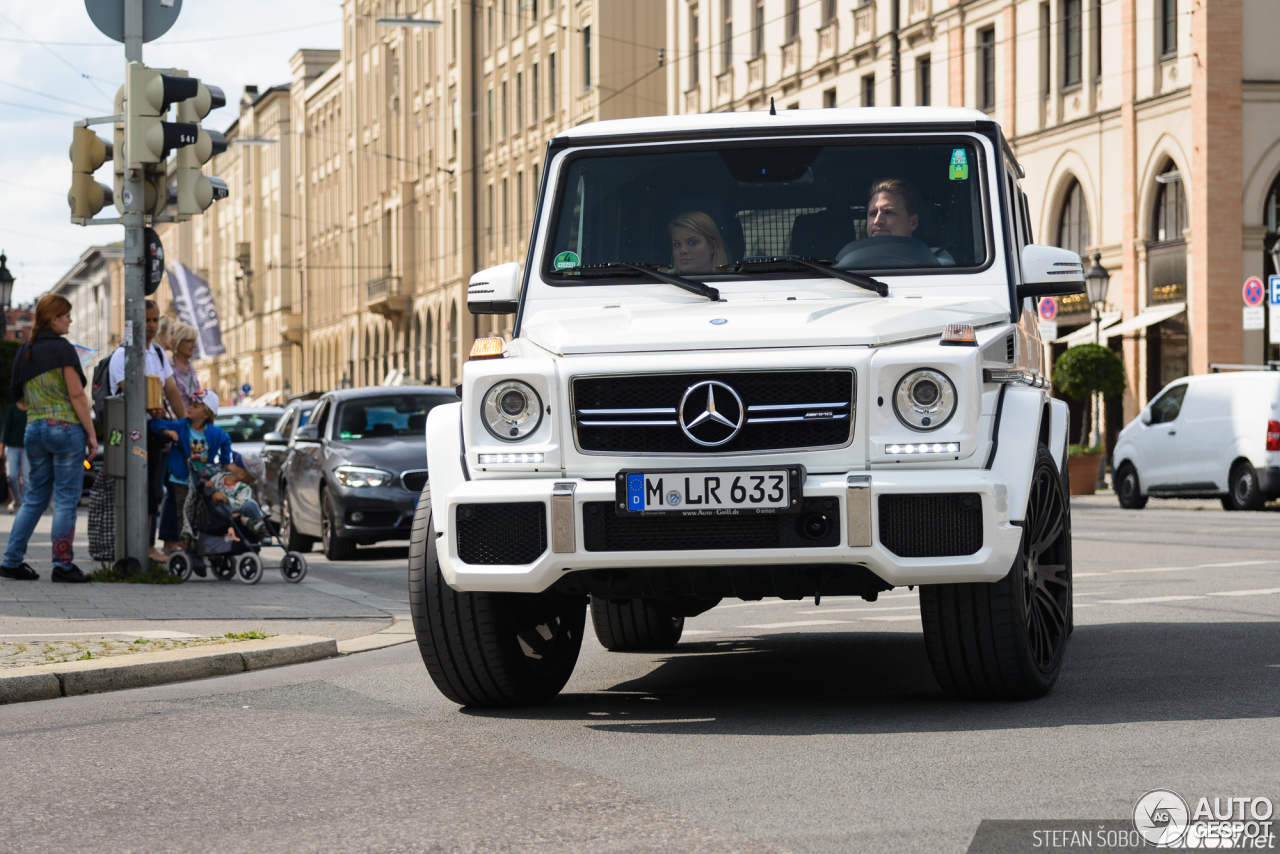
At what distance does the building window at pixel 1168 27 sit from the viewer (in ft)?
117

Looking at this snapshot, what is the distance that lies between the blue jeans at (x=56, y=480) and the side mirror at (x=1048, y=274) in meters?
7.50

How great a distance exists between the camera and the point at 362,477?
659 inches

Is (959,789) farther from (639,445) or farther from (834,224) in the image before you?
(834,224)

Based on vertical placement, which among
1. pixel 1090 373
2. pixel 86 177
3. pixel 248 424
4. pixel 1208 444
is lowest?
pixel 1208 444

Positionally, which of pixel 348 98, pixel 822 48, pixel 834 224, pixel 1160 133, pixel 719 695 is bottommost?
pixel 719 695

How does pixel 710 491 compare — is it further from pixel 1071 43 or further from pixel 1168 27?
pixel 1071 43

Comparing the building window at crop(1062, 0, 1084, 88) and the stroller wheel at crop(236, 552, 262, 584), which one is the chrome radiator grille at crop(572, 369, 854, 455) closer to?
the stroller wheel at crop(236, 552, 262, 584)

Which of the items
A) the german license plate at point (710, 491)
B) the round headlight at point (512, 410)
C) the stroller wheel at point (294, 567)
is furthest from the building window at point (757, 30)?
the german license plate at point (710, 491)

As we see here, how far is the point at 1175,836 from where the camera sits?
4.48 m

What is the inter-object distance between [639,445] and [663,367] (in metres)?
0.28

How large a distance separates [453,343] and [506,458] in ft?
214

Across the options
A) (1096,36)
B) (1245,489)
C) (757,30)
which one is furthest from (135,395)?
(757,30)

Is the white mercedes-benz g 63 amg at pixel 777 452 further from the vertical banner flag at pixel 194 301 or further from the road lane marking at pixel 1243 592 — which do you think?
the vertical banner flag at pixel 194 301

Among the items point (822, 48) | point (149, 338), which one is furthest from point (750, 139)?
point (822, 48)
